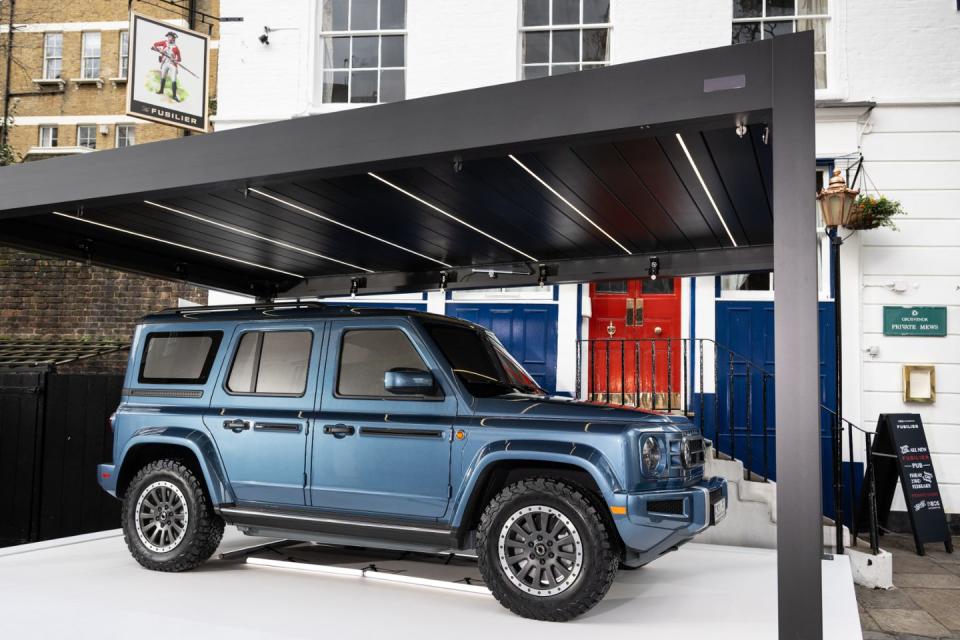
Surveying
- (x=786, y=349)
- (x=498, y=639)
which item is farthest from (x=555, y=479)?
(x=786, y=349)

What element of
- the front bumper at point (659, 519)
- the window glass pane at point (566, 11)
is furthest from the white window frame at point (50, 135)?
the front bumper at point (659, 519)

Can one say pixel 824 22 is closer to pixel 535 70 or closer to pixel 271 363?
pixel 535 70

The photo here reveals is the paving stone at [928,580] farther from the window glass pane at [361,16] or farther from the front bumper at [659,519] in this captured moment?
the window glass pane at [361,16]

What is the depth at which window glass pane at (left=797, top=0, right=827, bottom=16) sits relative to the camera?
10711 millimetres

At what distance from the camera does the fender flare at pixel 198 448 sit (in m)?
5.76

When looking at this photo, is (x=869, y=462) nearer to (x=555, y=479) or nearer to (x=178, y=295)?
(x=555, y=479)

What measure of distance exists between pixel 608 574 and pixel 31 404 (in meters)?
5.64

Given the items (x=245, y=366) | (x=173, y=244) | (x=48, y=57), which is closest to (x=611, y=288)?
(x=173, y=244)

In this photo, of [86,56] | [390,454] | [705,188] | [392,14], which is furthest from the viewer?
[86,56]

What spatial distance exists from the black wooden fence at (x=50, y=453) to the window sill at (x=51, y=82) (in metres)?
22.9

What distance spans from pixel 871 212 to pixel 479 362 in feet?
20.1

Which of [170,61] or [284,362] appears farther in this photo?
[170,61]

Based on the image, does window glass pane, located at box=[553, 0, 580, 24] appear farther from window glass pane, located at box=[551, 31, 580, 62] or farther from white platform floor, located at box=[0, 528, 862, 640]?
white platform floor, located at box=[0, 528, 862, 640]

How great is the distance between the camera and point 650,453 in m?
4.79
